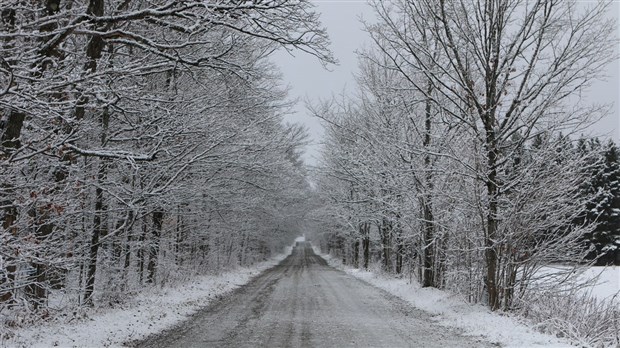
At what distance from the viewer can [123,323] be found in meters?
10.4

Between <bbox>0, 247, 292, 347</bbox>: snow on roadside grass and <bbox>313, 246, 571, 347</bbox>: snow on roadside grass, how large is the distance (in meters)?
6.37

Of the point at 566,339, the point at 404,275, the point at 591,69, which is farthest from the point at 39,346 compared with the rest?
the point at 404,275

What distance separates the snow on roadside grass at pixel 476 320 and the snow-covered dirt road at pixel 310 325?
1.24ft

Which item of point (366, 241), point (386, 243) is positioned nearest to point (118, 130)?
point (386, 243)

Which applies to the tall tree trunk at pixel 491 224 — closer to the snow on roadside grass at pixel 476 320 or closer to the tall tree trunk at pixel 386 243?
the snow on roadside grass at pixel 476 320

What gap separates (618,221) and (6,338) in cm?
5273

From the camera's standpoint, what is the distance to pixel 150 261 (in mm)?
18078

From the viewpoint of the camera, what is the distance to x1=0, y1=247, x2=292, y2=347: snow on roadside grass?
8203mm

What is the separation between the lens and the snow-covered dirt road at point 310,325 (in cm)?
929

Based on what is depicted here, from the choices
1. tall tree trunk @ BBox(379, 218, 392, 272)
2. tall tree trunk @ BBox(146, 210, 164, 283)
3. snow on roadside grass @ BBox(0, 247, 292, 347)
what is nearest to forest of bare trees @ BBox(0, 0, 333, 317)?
tall tree trunk @ BBox(146, 210, 164, 283)

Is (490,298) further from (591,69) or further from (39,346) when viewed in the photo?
(39,346)

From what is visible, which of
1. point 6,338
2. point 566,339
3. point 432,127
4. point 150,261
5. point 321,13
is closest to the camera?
point 6,338

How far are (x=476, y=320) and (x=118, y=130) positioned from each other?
930 centimetres

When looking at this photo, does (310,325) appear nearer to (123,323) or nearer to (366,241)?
(123,323)
